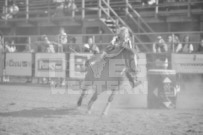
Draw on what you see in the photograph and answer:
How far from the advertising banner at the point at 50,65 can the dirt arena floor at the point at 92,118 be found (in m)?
3.45

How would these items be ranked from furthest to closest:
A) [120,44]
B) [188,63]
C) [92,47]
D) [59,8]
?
1. [59,8]
2. [188,63]
3. [92,47]
4. [120,44]

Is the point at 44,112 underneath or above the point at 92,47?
underneath

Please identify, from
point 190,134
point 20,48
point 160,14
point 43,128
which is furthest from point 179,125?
point 20,48

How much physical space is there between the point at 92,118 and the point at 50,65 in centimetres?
721

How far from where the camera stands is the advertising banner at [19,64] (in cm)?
1427

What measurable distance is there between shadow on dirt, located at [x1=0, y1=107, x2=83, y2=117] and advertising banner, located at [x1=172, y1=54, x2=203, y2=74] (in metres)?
5.27

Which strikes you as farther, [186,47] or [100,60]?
[186,47]

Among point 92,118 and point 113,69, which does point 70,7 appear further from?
point 92,118

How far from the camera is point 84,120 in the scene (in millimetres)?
6645

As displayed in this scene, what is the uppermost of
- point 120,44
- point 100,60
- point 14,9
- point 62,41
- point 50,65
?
point 14,9

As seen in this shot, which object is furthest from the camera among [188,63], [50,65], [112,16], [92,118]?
[112,16]

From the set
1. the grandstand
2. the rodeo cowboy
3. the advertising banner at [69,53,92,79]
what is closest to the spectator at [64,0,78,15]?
the grandstand

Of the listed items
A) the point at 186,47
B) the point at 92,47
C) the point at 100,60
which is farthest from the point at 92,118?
the point at 186,47

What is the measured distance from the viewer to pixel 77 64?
13.4m
